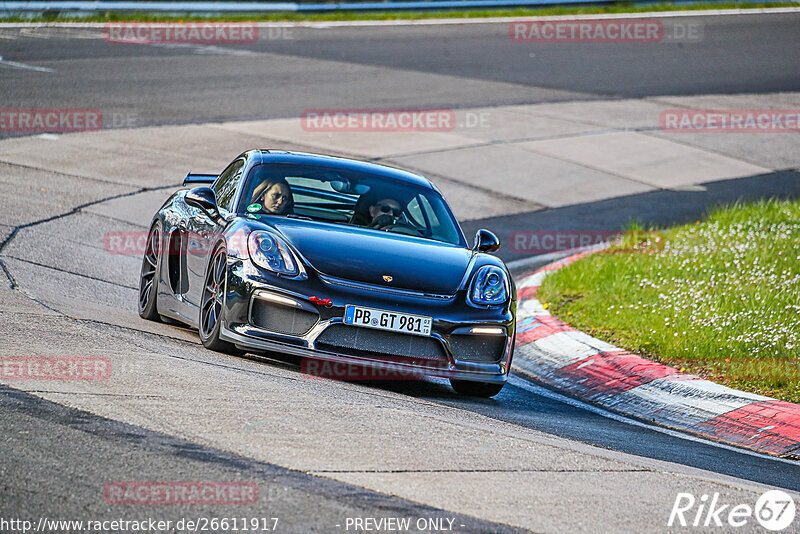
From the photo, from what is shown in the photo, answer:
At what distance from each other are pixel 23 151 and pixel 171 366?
9039 millimetres

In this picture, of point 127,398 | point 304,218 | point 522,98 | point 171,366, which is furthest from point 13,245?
point 522,98

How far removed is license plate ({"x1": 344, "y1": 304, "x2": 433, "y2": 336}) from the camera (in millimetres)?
6645

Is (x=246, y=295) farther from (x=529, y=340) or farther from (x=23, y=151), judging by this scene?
(x=23, y=151)

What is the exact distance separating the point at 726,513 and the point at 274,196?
13.3 ft

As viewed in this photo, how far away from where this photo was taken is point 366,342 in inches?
263

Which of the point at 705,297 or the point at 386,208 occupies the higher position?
the point at 386,208

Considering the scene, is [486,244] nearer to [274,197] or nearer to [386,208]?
[386,208]

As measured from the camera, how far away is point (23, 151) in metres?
14.2

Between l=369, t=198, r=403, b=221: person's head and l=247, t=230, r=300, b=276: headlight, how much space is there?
110 centimetres

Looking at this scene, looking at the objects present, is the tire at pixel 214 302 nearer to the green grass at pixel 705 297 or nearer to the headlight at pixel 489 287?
the headlight at pixel 489 287

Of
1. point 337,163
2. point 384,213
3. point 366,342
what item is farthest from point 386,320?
point 337,163

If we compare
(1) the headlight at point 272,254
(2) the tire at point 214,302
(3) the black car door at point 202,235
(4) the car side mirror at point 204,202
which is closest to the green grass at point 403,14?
(3) the black car door at point 202,235

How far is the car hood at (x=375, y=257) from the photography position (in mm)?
6848

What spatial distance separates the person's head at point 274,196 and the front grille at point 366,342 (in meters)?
1.33
